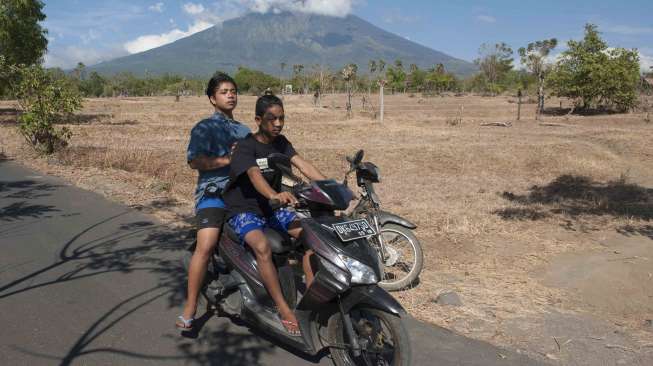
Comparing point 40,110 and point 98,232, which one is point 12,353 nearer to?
point 98,232

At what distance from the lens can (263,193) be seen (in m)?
3.20

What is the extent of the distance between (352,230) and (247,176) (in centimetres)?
91

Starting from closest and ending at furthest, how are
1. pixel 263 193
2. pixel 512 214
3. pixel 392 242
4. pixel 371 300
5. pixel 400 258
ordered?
1. pixel 371 300
2. pixel 263 193
3. pixel 400 258
4. pixel 392 242
5. pixel 512 214

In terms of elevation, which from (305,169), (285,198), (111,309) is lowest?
(111,309)

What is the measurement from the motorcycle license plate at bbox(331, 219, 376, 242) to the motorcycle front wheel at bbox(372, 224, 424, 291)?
6.01 feet

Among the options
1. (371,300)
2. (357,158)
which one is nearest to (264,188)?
(371,300)

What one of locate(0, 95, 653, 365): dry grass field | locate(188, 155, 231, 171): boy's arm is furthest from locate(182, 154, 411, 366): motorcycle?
locate(0, 95, 653, 365): dry grass field

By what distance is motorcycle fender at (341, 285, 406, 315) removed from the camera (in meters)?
2.75

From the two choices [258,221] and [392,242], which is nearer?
[258,221]

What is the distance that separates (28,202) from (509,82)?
93.9 metres

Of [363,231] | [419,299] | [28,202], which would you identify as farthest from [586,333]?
[28,202]

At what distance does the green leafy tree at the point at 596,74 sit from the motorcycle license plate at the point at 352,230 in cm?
3565

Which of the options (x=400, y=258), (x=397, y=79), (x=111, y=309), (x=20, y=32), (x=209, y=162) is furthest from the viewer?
(x=397, y=79)

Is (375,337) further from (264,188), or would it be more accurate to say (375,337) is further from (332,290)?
(264,188)
